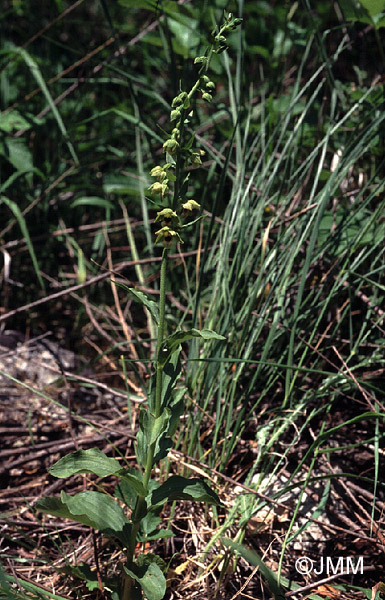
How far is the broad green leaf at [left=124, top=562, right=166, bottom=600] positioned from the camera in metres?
1.02

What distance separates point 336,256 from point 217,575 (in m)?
0.98

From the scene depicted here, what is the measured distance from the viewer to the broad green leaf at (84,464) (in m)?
1.02

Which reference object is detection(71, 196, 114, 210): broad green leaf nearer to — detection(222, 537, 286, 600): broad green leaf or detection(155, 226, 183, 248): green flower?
detection(155, 226, 183, 248): green flower

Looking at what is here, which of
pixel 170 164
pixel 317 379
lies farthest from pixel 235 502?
pixel 170 164

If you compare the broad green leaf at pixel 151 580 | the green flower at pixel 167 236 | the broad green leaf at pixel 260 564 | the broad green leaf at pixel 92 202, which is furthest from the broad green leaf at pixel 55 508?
the broad green leaf at pixel 92 202

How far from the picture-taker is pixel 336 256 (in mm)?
1627

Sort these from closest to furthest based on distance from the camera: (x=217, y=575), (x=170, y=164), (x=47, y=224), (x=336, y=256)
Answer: (x=170, y=164) → (x=217, y=575) → (x=336, y=256) → (x=47, y=224)

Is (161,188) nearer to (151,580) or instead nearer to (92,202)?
(151,580)

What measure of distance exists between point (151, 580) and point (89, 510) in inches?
7.6

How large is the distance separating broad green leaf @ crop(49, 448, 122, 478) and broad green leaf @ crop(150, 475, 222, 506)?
119 millimetres

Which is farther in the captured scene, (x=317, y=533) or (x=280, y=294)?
(x=280, y=294)

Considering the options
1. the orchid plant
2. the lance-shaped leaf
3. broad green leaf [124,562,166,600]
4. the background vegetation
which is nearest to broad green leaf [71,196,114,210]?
the background vegetation

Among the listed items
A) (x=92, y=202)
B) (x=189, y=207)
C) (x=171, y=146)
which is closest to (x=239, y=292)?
(x=189, y=207)

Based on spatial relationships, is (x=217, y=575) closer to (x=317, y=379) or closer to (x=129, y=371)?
(x=317, y=379)
